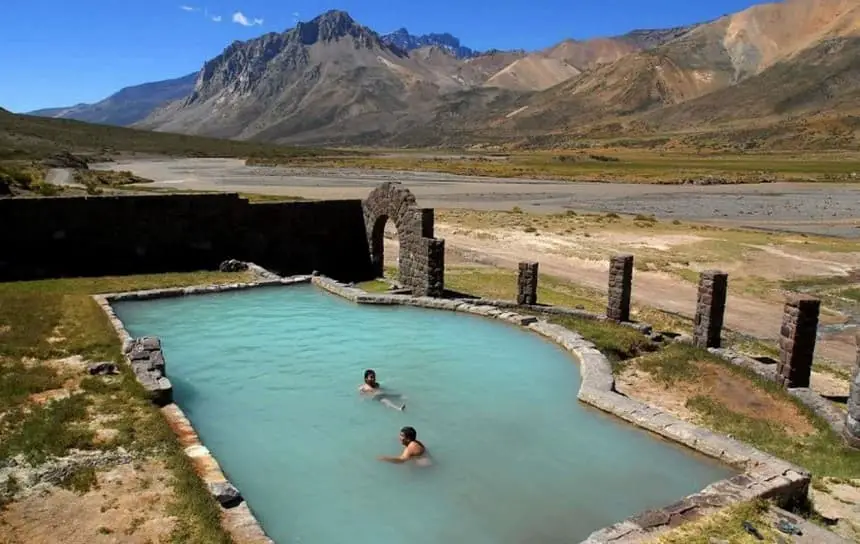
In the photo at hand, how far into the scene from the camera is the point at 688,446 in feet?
35.1

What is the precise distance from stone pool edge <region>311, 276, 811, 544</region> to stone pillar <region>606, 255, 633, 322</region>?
3.07 meters

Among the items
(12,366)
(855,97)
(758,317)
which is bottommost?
(758,317)

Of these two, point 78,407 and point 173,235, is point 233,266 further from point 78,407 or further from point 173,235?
point 78,407

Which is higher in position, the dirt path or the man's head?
the man's head

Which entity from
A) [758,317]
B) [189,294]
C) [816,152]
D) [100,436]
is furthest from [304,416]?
[816,152]

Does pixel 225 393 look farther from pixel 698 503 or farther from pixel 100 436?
pixel 698 503

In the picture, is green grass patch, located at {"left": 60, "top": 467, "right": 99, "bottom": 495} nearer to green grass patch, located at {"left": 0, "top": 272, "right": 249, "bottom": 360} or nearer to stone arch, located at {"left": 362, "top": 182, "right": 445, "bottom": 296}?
green grass patch, located at {"left": 0, "top": 272, "right": 249, "bottom": 360}

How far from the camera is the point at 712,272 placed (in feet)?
54.0

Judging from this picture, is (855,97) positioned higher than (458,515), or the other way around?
(855,97)

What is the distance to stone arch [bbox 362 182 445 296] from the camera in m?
21.0

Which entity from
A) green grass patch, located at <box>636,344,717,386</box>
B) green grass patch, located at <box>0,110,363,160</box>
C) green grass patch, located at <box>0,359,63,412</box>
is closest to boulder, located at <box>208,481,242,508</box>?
green grass patch, located at <box>0,359,63,412</box>

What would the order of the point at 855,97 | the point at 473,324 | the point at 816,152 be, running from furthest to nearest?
the point at 855,97 → the point at 816,152 → the point at 473,324

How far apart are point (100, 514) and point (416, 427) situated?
494 centimetres

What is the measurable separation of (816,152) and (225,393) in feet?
463
